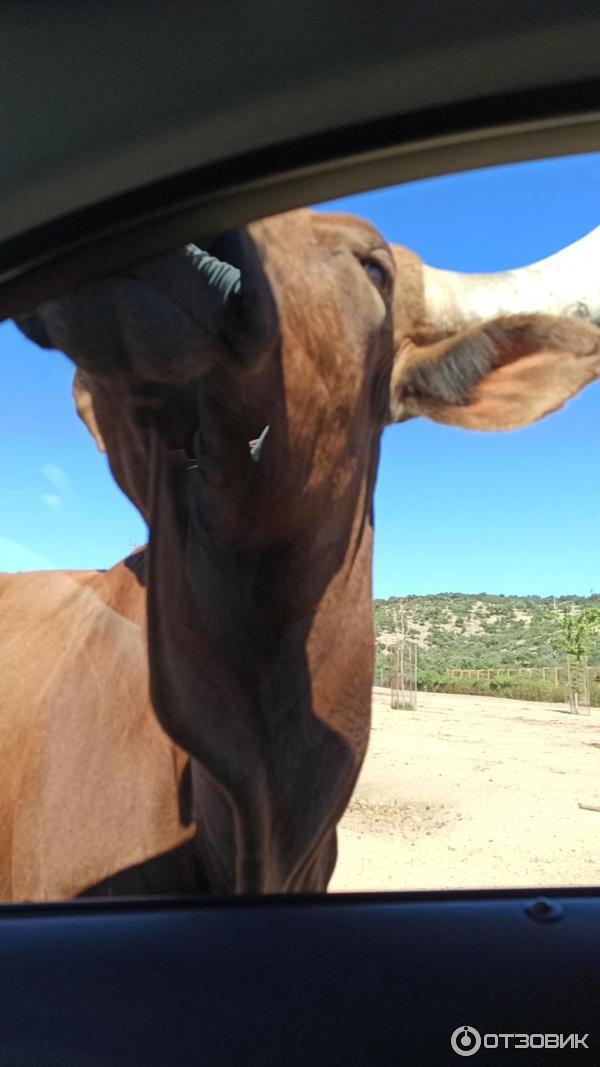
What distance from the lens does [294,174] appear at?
1082 millimetres

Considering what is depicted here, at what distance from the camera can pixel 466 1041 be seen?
1319mm

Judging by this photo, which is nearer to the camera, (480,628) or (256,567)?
(480,628)

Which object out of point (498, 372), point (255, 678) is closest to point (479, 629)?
point (255, 678)

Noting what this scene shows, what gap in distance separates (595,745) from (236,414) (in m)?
0.81

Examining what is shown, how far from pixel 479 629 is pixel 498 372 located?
579 millimetres

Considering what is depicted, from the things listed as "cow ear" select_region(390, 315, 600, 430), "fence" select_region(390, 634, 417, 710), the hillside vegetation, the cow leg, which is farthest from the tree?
the cow leg

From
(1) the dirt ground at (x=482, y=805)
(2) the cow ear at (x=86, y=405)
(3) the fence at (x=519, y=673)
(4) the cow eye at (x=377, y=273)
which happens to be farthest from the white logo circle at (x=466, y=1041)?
(4) the cow eye at (x=377, y=273)

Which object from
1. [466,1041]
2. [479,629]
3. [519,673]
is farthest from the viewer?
[519,673]

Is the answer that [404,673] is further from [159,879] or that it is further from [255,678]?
[159,879]

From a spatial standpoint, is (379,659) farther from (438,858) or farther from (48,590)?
(48,590)

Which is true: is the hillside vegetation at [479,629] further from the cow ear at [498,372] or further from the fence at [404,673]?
the cow ear at [498,372]

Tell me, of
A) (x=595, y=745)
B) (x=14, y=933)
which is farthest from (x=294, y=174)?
(x=14, y=933)

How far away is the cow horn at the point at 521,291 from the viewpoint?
1.76 metres

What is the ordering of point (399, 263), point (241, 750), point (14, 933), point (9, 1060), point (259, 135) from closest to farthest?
point (259, 135), point (9, 1060), point (14, 933), point (241, 750), point (399, 263)
